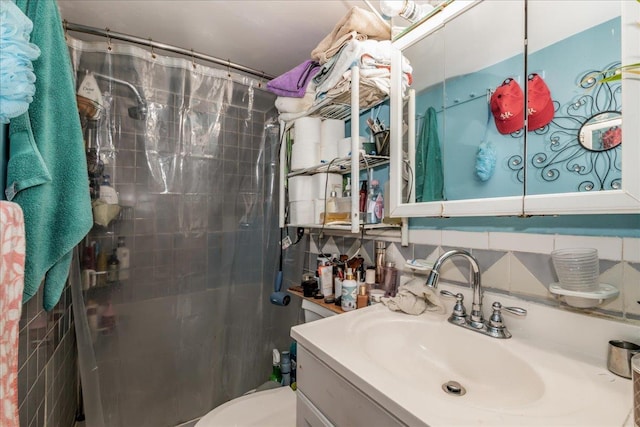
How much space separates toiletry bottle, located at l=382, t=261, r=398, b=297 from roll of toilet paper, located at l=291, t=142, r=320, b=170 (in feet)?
1.98

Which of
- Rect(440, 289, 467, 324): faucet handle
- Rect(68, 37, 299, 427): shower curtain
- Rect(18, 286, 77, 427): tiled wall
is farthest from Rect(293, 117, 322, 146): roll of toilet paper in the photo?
Rect(18, 286, 77, 427): tiled wall

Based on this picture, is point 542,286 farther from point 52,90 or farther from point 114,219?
point 114,219

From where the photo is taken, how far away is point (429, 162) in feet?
3.28

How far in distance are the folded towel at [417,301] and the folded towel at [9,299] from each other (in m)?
0.91

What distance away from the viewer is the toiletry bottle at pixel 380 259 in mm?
1107

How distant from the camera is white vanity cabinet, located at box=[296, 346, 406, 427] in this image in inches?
21.3

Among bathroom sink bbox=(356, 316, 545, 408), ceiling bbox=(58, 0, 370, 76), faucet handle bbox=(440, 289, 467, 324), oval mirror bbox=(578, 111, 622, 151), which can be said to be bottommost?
bathroom sink bbox=(356, 316, 545, 408)

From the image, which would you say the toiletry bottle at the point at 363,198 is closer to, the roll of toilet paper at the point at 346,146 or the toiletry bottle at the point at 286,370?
the roll of toilet paper at the point at 346,146

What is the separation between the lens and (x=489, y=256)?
32.2 inches

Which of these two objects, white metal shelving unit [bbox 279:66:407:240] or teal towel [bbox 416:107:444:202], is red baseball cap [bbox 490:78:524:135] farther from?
white metal shelving unit [bbox 279:66:407:240]

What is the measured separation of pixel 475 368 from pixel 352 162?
761 millimetres

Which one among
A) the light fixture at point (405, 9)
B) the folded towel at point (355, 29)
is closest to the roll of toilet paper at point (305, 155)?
the folded towel at point (355, 29)

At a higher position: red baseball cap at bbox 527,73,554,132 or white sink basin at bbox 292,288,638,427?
red baseball cap at bbox 527,73,554,132

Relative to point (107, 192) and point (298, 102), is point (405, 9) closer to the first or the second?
point (298, 102)
